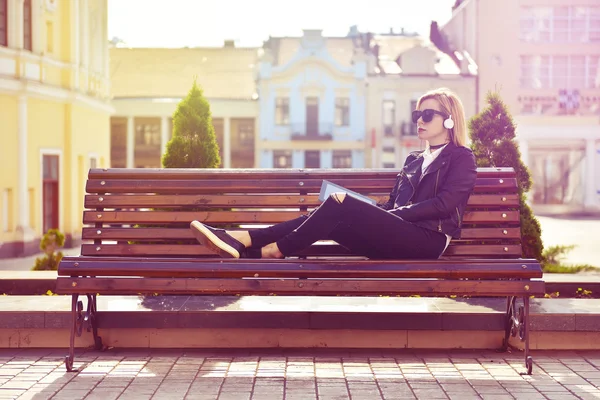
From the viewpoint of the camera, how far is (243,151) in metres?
42.8

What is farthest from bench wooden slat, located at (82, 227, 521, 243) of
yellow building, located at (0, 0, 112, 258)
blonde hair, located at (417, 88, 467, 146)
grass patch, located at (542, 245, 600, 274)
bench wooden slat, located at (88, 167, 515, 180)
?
yellow building, located at (0, 0, 112, 258)

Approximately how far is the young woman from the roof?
37.6 meters

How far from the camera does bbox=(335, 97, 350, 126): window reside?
4278 centimetres

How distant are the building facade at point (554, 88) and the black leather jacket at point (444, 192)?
3682cm

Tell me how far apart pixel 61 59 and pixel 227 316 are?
61.2ft

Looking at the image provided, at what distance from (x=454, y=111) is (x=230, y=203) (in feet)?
4.92

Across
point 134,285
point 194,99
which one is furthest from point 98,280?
point 194,99

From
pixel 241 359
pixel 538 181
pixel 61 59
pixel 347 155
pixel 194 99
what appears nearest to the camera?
pixel 241 359

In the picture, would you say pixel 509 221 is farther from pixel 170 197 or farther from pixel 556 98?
pixel 556 98

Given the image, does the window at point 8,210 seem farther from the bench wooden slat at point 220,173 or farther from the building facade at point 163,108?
the building facade at point 163,108

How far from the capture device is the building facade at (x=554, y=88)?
4059 centimetres

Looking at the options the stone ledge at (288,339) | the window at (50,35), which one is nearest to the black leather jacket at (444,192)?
the stone ledge at (288,339)

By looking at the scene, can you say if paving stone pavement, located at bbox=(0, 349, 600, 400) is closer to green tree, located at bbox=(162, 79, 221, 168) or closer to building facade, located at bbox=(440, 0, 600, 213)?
green tree, located at bbox=(162, 79, 221, 168)

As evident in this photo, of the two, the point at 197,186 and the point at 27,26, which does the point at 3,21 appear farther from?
the point at 197,186
